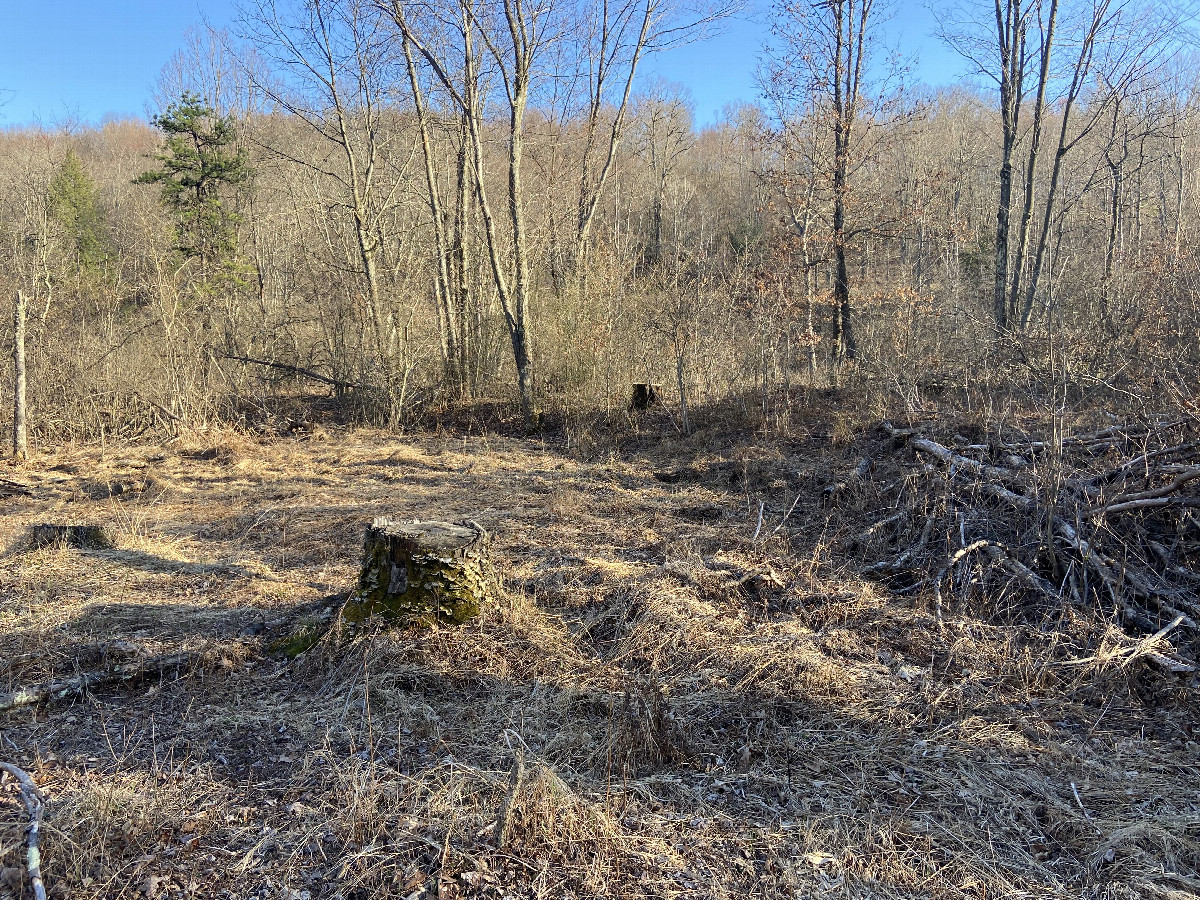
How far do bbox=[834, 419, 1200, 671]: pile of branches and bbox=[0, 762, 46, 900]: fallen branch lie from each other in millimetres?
4282

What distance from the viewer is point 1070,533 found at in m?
4.49

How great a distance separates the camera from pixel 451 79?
11656 mm

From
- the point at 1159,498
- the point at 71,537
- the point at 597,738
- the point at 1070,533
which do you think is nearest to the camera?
the point at 597,738

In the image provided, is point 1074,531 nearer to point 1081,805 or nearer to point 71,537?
point 1081,805

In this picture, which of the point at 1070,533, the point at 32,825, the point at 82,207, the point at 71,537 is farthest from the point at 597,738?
the point at 82,207

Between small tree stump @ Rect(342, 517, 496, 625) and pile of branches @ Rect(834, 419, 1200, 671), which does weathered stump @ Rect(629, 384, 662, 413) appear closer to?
pile of branches @ Rect(834, 419, 1200, 671)

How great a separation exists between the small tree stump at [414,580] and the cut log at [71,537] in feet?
10.3

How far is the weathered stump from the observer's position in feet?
37.1

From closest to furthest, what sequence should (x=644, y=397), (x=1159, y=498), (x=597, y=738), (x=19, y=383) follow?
1. (x=597, y=738)
2. (x=1159, y=498)
3. (x=19, y=383)
4. (x=644, y=397)

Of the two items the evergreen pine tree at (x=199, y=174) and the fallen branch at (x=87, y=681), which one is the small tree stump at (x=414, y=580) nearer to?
the fallen branch at (x=87, y=681)

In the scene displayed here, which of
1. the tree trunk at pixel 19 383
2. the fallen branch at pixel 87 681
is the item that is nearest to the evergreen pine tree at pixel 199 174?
the tree trunk at pixel 19 383

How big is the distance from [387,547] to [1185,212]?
1100 inches

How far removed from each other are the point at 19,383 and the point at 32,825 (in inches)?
380

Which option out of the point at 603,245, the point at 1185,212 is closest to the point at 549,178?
the point at 603,245
